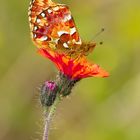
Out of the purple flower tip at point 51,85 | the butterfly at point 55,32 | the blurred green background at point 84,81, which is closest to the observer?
the purple flower tip at point 51,85

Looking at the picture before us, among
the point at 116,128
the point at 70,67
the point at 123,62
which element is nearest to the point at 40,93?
the point at 70,67

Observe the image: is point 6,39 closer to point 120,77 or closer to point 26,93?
point 26,93

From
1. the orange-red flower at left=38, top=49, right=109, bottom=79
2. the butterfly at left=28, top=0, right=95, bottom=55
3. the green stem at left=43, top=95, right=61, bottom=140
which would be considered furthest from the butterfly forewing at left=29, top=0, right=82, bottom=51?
the green stem at left=43, top=95, right=61, bottom=140

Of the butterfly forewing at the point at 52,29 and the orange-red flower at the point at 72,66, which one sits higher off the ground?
the butterfly forewing at the point at 52,29

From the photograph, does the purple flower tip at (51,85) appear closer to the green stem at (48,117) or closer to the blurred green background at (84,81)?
the green stem at (48,117)

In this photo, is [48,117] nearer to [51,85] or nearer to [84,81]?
[51,85]

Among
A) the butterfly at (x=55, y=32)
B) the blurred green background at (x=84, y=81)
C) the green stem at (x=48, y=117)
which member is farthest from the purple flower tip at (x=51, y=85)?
the blurred green background at (x=84, y=81)
